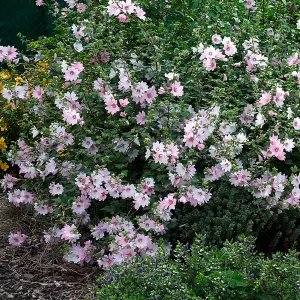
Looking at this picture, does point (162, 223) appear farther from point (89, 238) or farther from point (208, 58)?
point (208, 58)

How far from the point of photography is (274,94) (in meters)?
3.71

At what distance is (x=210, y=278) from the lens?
268 cm

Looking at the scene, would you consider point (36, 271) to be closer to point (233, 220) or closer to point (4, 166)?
point (233, 220)

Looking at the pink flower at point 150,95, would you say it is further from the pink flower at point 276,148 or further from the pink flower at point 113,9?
the pink flower at point 276,148

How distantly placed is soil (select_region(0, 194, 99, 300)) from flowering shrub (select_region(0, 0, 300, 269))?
11cm

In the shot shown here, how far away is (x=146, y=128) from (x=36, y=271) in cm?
100

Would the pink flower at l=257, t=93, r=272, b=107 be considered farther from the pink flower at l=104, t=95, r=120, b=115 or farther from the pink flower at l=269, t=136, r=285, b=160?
the pink flower at l=104, t=95, r=120, b=115

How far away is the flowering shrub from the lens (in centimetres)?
354

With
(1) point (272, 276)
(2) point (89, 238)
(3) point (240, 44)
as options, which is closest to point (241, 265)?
(1) point (272, 276)

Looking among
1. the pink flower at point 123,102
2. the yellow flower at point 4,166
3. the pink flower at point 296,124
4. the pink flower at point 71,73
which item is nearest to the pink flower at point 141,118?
the pink flower at point 123,102

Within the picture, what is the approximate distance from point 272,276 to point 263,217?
35.2 inches

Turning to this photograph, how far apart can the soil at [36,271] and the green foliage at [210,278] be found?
0.62 m

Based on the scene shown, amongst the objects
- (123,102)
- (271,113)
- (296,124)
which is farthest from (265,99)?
(123,102)

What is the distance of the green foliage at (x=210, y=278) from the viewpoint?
2672mm
